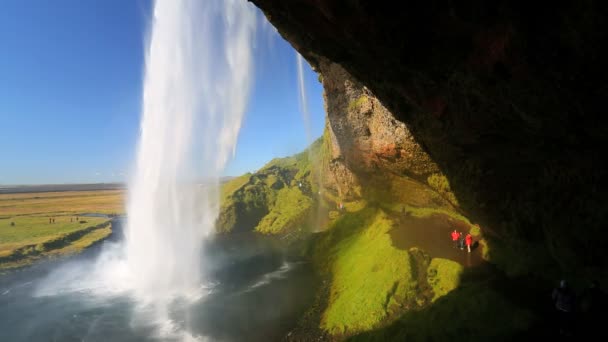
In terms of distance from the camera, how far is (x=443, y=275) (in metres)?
16.1

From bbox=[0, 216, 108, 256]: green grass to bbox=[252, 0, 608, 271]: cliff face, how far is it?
50880mm

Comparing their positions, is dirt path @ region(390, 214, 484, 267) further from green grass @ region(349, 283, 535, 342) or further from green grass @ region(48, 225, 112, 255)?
green grass @ region(48, 225, 112, 255)

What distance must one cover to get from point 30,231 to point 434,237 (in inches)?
2610

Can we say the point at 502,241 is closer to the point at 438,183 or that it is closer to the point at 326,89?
the point at 438,183

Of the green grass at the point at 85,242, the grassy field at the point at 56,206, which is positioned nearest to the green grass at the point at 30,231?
the green grass at the point at 85,242

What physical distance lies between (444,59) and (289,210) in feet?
153

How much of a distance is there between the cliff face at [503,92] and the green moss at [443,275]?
9.57 feet

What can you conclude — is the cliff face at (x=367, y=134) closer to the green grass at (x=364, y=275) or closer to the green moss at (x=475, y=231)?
the green moss at (x=475, y=231)

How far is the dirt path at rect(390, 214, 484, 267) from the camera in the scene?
57.5 feet

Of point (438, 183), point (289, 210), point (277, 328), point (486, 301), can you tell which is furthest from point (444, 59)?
point (289, 210)

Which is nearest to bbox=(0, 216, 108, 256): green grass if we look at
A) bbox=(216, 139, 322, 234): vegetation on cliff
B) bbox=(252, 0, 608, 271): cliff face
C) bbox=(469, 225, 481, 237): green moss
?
bbox=(216, 139, 322, 234): vegetation on cliff

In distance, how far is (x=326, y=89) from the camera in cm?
2609

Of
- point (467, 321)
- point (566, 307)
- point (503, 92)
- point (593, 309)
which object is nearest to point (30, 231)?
point (467, 321)

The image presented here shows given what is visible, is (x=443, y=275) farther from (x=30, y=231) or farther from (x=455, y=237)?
(x=30, y=231)
